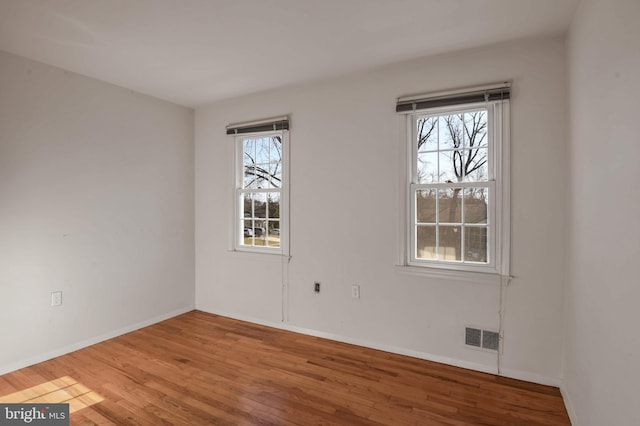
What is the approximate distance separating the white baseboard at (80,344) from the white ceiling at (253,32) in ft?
8.43

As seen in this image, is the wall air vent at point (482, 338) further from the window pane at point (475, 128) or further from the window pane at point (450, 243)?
the window pane at point (475, 128)

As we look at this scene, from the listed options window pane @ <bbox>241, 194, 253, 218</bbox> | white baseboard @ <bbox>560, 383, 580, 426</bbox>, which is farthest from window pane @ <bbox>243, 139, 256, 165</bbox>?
white baseboard @ <bbox>560, 383, 580, 426</bbox>

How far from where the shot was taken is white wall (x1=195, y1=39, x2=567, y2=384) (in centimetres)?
255

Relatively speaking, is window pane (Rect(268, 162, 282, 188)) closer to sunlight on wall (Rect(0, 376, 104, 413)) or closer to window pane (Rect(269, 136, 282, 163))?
window pane (Rect(269, 136, 282, 163))

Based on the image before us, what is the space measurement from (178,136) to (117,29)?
5.94 feet

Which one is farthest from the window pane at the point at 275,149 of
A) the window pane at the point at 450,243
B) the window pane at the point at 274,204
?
the window pane at the point at 450,243

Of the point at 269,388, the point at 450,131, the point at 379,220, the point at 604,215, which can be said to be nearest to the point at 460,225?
the point at 379,220

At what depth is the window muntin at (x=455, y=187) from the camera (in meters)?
2.75

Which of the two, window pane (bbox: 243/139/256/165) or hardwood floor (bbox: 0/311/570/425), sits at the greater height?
window pane (bbox: 243/139/256/165)

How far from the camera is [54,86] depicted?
3053 mm

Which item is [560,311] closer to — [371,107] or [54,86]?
[371,107]

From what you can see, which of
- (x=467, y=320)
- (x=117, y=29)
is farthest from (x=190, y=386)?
(x=117, y=29)

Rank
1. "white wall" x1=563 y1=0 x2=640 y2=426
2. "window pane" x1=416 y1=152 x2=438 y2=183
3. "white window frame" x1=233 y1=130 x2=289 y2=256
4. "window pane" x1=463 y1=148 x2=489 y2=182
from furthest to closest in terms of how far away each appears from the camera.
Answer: "white window frame" x1=233 y1=130 x2=289 y2=256 → "window pane" x1=416 y1=152 x2=438 y2=183 → "window pane" x1=463 y1=148 x2=489 y2=182 → "white wall" x1=563 y1=0 x2=640 y2=426

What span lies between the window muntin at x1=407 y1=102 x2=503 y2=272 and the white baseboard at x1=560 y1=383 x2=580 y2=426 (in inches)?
36.3
